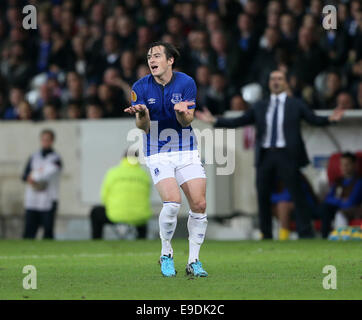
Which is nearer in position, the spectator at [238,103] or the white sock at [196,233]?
the white sock at [196,233]

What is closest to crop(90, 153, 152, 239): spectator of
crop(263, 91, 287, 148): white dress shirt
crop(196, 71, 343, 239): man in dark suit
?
crop(196, 71, 343, 239): man in dark suit

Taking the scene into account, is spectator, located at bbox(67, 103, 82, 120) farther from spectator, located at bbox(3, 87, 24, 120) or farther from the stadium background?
spectator, located at bbox(3, 87, 24, 120)

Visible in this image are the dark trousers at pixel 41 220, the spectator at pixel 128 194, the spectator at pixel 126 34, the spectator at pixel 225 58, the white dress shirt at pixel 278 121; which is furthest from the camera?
the spectator at pixel 126 34

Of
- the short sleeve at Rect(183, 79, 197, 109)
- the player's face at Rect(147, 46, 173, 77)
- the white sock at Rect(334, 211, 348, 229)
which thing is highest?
the player's face at Rect(147, 46, 173, 77)

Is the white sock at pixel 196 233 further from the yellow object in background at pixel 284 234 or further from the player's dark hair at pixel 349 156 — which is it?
the player's dark hair at pixel 349 156

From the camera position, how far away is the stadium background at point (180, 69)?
15.6m

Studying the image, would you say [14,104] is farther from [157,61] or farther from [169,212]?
[169,212]

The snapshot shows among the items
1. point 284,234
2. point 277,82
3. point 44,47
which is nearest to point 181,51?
point 277,82

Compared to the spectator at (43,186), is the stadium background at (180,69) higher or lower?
higher

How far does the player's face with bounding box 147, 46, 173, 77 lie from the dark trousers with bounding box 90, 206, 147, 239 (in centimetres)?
707

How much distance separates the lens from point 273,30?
1582cm

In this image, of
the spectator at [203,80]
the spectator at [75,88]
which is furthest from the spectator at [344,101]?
the spectator at [75,88]

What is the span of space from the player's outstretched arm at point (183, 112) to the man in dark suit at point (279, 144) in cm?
509

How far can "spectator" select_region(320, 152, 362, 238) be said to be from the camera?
1420cm
